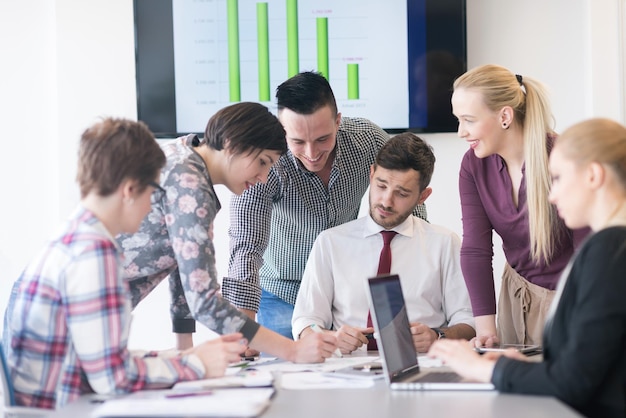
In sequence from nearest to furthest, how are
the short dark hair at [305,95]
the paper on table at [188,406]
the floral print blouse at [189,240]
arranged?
the paper on table at [188,406] → the floral print blouse at [189,240] → the short dark hair at [305,95]

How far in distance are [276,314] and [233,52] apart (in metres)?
1.21

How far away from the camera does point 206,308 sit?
1.85 meters

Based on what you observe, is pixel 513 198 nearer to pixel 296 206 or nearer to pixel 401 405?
pixel 296 206

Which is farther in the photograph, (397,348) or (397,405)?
(397,348)

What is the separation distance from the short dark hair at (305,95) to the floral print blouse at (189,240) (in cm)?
53

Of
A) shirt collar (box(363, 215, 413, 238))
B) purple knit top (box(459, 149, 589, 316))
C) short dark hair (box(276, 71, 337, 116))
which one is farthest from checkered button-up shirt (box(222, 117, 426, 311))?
purple knit top (box(459, 149, 589, 316))

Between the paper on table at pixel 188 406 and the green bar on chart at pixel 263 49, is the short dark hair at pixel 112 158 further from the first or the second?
the green bar on chart at pixel 263 49

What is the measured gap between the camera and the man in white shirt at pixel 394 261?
8.28 ft

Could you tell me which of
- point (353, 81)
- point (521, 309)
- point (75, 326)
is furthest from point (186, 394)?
point (353, 81)

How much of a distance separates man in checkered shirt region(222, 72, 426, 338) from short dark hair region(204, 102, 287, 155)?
1.45 ft

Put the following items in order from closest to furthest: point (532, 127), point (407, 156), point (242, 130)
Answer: point (242, 130), point (532, 127), point (407, 156)

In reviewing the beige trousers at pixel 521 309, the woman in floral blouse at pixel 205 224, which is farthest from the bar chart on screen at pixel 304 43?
the woman in floral blouse at pixel 205 224

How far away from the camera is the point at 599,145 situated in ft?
4.93

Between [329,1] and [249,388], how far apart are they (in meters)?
2.19
